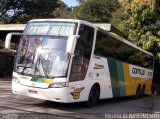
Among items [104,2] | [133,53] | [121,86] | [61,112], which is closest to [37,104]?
[61,112]

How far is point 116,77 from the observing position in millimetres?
17484

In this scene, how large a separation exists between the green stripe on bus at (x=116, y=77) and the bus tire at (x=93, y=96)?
1632 millimetres

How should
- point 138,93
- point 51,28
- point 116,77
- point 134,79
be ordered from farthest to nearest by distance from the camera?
point 138,93 < point 134,79 < point 116,77 < point 51,28

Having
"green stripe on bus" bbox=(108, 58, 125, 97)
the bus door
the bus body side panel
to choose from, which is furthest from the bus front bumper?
the bus body side panel

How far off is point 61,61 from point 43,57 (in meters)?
0.68

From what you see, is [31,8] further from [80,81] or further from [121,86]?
[80,81]

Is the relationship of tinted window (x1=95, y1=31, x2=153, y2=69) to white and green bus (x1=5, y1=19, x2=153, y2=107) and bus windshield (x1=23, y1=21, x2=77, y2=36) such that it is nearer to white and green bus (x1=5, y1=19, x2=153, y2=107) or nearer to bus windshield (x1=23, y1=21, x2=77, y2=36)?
white and green bus (x1=5, y1=19, x2=153, y2=107)

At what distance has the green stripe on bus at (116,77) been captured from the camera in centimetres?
1675

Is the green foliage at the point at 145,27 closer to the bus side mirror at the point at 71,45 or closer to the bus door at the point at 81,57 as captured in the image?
the bus door at the point at 81,57

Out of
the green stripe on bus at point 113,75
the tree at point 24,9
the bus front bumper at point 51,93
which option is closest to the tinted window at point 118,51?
the green stripe on bus at point 113,75

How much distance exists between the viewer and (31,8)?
46906 mm

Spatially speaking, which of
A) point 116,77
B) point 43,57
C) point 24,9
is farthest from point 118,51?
point 24,9

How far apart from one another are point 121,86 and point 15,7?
3197 cm

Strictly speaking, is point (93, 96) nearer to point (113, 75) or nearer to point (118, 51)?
point (113, 75)
